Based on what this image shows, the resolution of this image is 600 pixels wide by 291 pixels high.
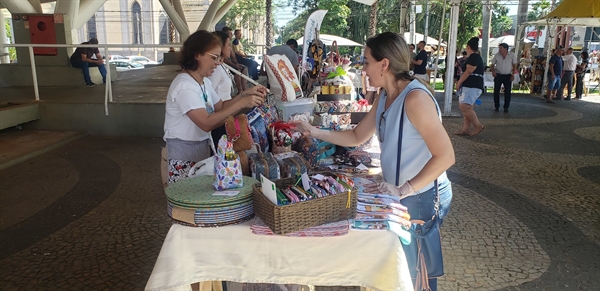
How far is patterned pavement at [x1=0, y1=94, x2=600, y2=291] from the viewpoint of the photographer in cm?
332

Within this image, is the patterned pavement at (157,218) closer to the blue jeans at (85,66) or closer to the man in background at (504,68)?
the blue jeans at (85,66)

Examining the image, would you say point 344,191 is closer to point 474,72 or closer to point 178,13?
point 474,72

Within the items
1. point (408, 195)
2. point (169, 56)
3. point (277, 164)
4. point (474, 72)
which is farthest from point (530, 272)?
point (169, 56)

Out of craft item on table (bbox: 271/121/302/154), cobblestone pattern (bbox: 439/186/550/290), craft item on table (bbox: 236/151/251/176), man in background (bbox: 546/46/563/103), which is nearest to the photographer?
craft item on table (bbox: 236/151/251/176)

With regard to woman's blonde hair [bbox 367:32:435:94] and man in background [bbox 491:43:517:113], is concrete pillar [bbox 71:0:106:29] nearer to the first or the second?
man in background [bbox 491:43:517:113]

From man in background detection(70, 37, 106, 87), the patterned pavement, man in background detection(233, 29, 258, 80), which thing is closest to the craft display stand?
the patterned pavement

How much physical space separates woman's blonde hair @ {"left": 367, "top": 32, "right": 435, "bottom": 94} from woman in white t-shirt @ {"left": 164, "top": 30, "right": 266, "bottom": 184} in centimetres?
86

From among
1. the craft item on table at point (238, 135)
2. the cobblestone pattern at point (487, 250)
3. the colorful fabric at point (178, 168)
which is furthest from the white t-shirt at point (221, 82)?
the cobblestone pattern at point (487, 250)

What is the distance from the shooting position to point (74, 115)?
7.77 metres

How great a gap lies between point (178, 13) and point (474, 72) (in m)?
14.9

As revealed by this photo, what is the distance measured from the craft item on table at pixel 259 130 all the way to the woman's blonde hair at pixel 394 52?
952 mm

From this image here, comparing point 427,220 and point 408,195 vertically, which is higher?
point 408,195

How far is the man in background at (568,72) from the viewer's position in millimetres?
14125

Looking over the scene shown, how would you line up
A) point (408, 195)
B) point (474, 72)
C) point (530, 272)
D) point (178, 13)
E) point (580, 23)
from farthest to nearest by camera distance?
point (178, 13)
point (580, 23)
point (474, 72)
point (530, 272)
point (408, 195)
